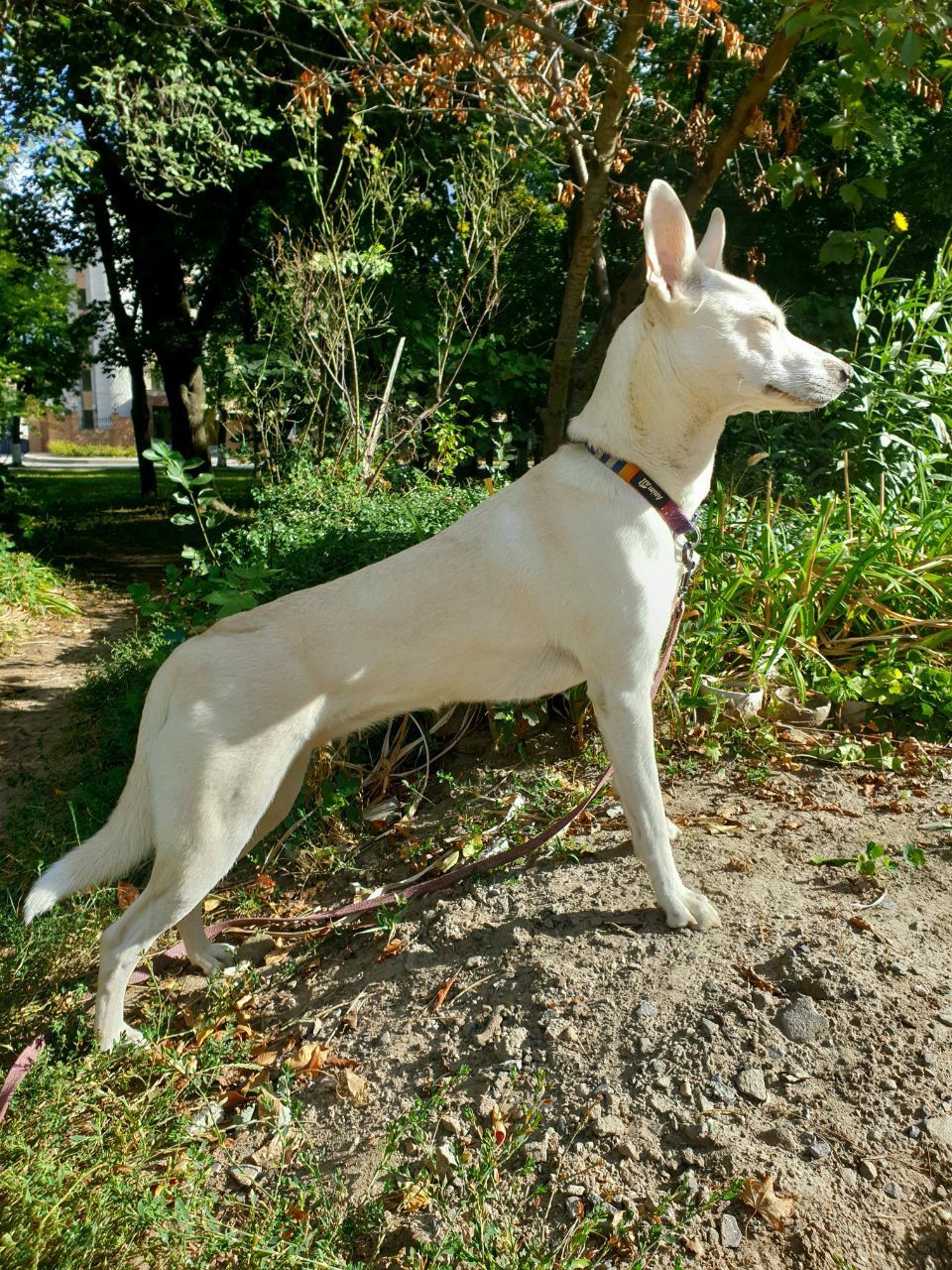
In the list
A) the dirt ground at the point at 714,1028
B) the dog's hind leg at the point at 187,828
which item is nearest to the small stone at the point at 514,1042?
the dirt ground at the point at 714,1028

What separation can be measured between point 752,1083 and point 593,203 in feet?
14.9

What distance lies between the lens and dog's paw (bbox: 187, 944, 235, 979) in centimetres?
337

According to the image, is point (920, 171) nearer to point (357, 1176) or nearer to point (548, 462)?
point (548, 462)

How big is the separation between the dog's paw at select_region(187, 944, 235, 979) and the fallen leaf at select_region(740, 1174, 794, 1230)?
1.93 meters

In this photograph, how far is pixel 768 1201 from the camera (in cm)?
219

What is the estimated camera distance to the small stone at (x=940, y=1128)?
7.50 feet

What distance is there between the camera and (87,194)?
13.6 metres

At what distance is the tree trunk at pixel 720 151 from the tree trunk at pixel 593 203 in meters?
0.37

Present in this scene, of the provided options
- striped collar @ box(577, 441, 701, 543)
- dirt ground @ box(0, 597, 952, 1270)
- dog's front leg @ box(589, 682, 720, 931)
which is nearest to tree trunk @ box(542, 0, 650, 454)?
striped collar @ box(577, 441, 701, 543)

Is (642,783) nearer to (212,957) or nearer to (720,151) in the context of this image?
(212,957)

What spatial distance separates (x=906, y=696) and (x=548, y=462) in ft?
7.33

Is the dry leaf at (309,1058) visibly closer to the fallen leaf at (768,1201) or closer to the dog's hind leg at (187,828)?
the dog's hind leg at (187,828)

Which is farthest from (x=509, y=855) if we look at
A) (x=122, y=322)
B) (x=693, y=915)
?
(x=122, y=322)

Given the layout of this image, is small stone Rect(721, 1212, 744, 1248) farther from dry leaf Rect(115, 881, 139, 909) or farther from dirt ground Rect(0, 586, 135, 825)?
dirt ground Rect(0, 586, 135, 825)
